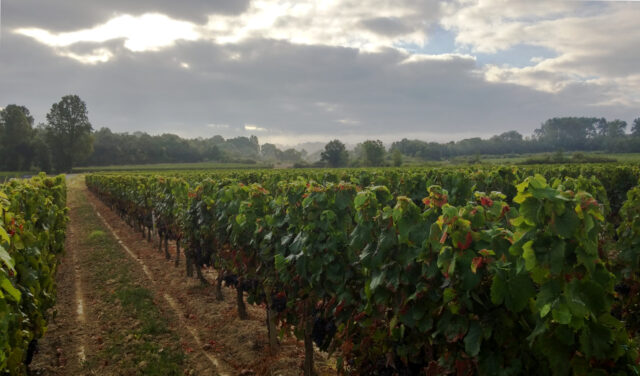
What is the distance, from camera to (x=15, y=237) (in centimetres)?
507

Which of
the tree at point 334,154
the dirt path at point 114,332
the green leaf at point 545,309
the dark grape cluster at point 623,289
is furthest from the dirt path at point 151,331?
the tree at point 334,154

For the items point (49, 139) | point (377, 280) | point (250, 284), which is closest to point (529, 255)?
point (377, 280)

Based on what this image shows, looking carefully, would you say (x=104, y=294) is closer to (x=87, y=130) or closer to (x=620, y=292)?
(x=620, y=292)

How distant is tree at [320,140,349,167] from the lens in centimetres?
10631

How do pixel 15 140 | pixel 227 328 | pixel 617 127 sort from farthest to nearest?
pixel 617 127, pixel 15 140, pixel 227 328

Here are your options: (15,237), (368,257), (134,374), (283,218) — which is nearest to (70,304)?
(134,374)

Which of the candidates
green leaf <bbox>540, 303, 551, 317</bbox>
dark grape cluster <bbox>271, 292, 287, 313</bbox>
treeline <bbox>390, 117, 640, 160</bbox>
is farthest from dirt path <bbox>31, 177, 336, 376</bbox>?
treeline <bbox>390, 117, 640, 160</bbox>

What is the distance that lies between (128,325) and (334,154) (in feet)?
326

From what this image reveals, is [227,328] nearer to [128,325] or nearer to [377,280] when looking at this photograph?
[128,325]

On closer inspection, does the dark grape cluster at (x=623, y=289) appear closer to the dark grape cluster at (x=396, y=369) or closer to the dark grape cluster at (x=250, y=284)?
the dark grape cluster at (x=396, y=369)

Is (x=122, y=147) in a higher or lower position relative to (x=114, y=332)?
higher

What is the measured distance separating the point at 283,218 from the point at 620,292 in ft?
17.4

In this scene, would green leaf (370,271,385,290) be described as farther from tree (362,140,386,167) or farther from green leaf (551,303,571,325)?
tree (362,140,386,167)

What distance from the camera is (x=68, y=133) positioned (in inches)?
3735
